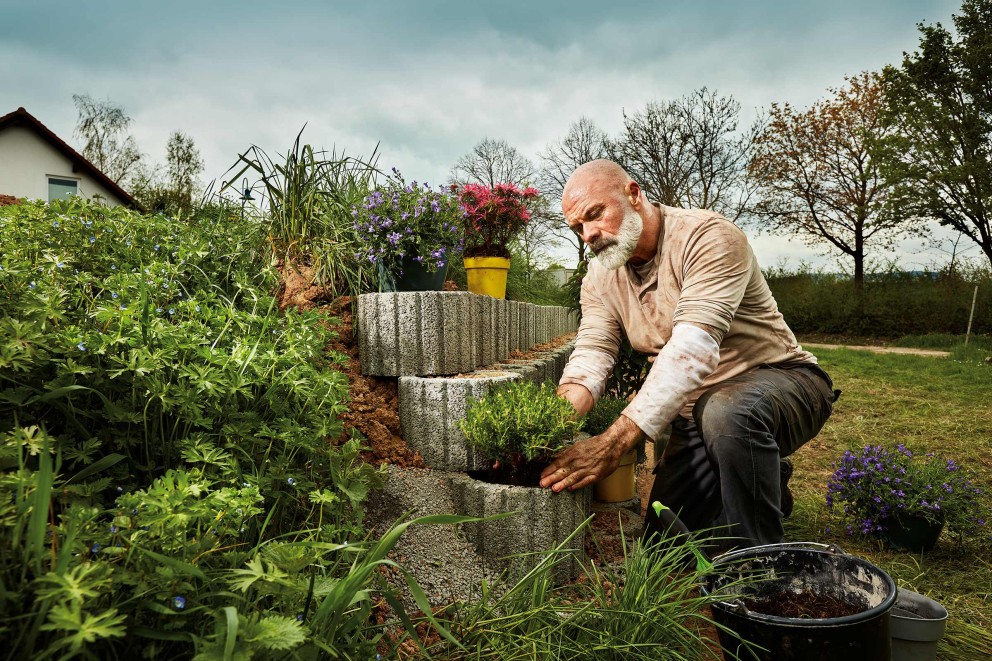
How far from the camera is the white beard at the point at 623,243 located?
243 centimetres

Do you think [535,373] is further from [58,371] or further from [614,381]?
[58,371]

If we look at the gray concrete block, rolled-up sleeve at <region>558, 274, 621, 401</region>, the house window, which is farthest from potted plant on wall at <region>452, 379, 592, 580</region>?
the house window

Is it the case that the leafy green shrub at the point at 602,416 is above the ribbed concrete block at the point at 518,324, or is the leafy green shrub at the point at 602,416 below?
below

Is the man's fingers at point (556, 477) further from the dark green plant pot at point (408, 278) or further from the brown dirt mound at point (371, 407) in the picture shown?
the dark green plant pot at point (408, 278)

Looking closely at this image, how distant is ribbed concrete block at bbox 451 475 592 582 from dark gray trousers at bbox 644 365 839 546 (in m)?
0.40

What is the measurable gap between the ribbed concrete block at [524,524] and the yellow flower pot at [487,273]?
1895 mm

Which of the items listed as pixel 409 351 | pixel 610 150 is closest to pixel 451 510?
pixel 409 351

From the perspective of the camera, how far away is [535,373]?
3270mm

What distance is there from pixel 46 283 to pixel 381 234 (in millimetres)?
1527

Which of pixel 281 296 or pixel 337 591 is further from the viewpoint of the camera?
pixel 281 296

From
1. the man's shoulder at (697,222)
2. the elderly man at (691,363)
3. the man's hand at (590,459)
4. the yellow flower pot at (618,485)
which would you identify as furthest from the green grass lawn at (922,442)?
the man's shoulder at (697,222)

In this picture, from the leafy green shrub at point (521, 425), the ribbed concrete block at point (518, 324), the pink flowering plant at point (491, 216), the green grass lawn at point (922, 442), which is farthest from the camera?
the ribbed concrete block at point (518, 324)

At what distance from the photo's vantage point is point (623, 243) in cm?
245

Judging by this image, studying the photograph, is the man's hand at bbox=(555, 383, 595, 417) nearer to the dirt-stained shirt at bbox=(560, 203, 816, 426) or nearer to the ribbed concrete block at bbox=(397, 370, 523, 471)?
the dirt-stained shirt at bbox=(560, 203, 816, 426)
